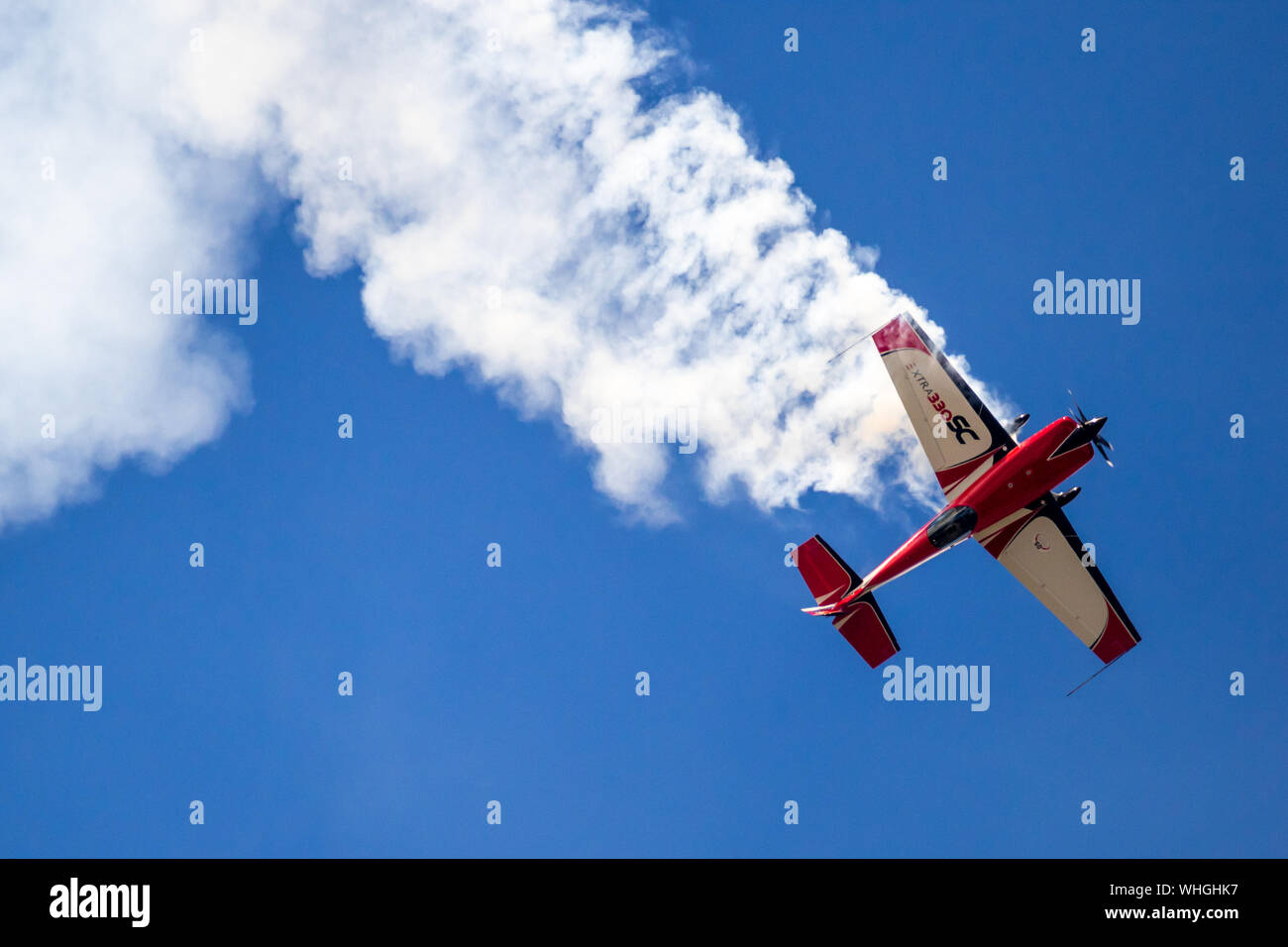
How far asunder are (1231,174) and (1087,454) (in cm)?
1318

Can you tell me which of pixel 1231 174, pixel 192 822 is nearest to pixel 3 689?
pixel 192 822

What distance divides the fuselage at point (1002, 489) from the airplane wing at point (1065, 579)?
81.4 inches

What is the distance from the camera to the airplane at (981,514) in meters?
33.7

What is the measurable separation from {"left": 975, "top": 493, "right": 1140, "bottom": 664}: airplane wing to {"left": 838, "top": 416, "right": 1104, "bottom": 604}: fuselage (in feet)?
6.79

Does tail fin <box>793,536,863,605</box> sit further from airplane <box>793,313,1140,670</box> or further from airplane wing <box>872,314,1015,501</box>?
airplane wing <box>872,314,1015,501</box>

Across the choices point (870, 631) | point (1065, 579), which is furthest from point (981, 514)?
point (870, 631)

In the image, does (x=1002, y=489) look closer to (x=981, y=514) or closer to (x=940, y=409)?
(x=981, y=514)

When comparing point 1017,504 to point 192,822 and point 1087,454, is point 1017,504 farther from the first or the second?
point 192,822

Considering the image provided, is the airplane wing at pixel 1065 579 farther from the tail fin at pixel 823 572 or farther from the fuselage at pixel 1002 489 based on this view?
the tail fin at pixel 823 572

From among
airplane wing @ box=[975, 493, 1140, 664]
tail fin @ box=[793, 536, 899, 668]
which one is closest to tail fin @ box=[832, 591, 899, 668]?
tail fin @ box=[793, 536, 899, 668]

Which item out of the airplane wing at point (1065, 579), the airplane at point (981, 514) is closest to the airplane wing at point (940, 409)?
the airplane at point (981, 514)

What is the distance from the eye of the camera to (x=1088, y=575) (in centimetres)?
3684

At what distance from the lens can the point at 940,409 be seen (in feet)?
115
